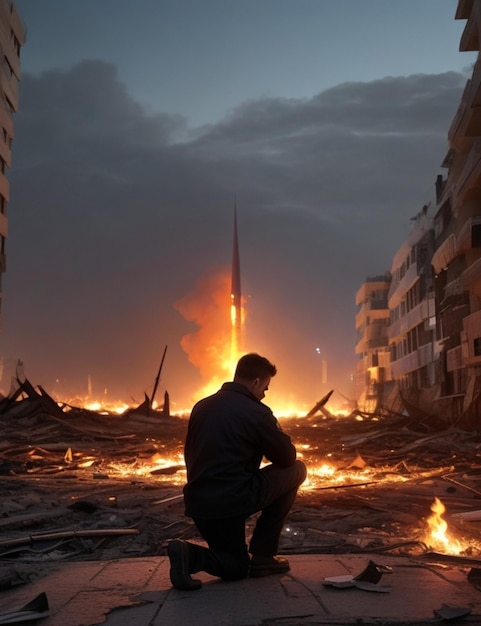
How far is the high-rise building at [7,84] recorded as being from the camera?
138 ft

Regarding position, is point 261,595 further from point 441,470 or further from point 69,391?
point 69,391

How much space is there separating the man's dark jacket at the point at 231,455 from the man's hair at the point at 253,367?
0.57 feet

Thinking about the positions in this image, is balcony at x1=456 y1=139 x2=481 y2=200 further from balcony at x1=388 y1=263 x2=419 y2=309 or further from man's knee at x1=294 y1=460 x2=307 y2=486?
man's knee at x1=294 y1=460 x2=307 y2=486

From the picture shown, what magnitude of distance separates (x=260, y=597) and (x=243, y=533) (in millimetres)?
696

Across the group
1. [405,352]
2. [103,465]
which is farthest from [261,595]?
[405,352]

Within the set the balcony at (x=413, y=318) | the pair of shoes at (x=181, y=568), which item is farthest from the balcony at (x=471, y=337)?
the pair of shoes at (x=181, y=568)

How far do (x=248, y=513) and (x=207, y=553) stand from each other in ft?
1.41

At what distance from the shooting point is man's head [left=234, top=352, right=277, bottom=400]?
5754 mm

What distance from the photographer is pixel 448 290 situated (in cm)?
3788

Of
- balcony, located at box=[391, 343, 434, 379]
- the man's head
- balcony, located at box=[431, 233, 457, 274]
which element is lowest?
the man's head

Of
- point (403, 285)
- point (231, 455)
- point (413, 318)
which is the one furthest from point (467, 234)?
point (403, 285)

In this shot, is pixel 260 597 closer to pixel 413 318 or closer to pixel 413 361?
pixel 413 361

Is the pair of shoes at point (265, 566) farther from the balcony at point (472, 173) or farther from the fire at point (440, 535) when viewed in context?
the balcony at point (472, 173)

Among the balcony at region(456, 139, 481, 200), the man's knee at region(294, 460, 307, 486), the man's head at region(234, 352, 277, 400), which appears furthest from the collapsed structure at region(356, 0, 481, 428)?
the man's head at region(234, 352, 277, 400)
